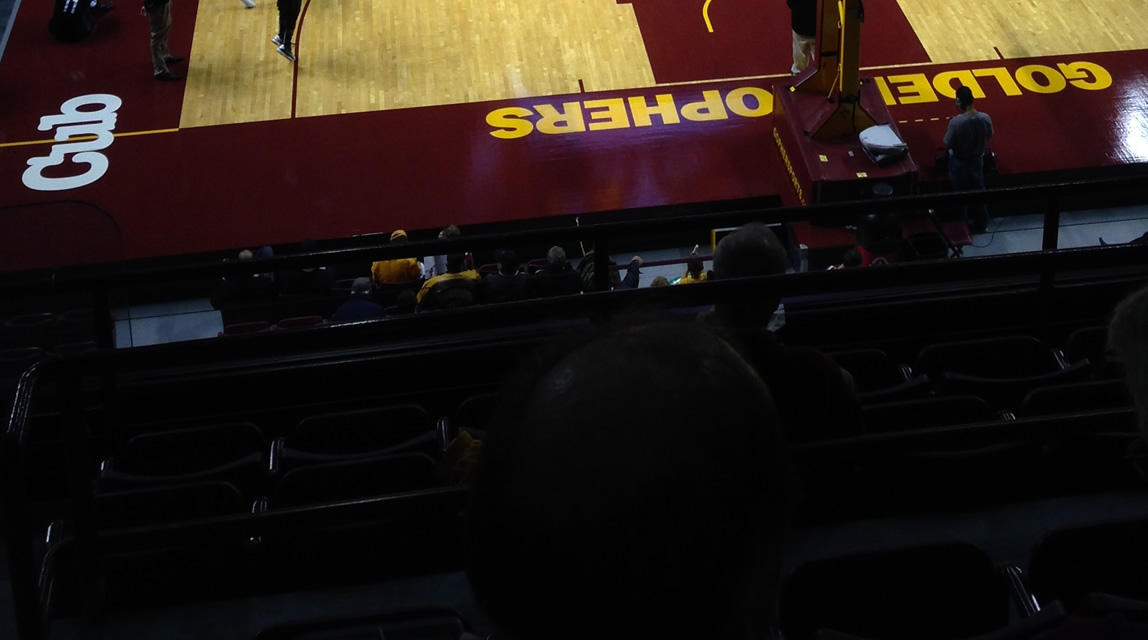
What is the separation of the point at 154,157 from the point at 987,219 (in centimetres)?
710

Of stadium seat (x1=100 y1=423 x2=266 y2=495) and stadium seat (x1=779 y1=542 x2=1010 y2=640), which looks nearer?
stadium seat (x1=779 y1=542 x2=1010 y2=640)

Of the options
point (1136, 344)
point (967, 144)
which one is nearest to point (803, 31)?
point (967, 144)

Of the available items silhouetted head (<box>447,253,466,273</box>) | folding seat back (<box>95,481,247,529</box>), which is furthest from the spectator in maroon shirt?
silhouetted head (<box>447,253,466,273</box>)

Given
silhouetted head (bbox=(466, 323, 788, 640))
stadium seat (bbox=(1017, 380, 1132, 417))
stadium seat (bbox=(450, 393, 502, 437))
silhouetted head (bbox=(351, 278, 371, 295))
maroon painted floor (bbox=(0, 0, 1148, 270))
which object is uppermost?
silhouetted head (bbox=(466, 323, 788, 640))

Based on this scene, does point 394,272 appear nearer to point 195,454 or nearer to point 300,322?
point 300,322

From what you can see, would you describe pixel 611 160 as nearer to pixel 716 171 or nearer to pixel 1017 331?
pixel 716 171

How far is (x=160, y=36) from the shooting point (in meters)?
11.1

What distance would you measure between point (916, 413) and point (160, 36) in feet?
30.9

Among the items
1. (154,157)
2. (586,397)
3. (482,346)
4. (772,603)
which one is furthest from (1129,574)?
(154,157)

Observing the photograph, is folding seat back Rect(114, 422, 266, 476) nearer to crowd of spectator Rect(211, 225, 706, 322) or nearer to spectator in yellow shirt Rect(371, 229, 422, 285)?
crowd of spectator Rect(211, 225, 706, 322)

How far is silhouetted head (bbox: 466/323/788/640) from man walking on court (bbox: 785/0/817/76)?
393 inches

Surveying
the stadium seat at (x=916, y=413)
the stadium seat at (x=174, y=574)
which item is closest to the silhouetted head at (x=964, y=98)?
the stadium seat at (x=916, y=413)

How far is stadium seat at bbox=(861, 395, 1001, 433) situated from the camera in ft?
11.5

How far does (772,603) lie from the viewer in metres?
0.97
